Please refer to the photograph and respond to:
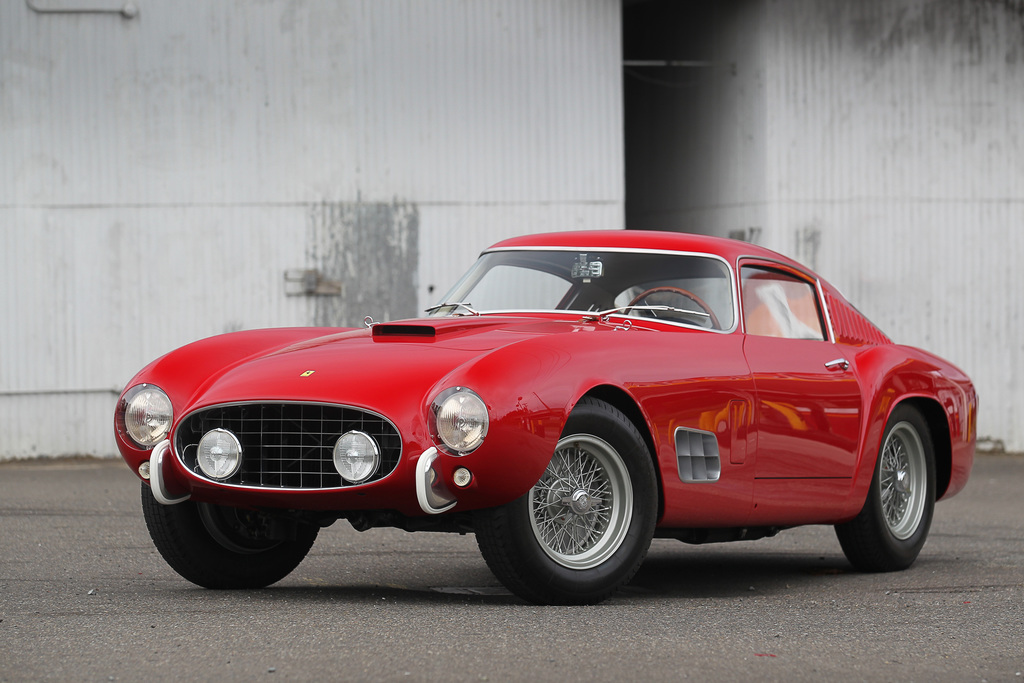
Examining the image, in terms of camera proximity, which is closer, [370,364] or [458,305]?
[370,364]

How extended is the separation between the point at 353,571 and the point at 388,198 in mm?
8112

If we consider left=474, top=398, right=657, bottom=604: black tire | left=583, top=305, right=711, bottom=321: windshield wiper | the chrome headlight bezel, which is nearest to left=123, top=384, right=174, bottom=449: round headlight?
the chrome headlight bezel

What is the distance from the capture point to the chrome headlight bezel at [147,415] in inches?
207

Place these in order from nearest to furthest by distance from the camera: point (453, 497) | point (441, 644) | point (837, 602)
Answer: point (441, 644), point (453, 497), point (837, 602)

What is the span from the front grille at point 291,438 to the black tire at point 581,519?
0.47m

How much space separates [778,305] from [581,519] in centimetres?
195

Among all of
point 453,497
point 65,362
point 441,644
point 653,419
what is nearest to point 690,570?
point 653,419

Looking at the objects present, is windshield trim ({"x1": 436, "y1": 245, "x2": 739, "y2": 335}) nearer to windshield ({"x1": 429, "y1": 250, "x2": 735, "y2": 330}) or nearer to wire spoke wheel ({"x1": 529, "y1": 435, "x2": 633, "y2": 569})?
windshield ({"x1": 429, "y1": 250, "x2": 735, "y2": 330})

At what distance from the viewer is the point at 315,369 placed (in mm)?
5004

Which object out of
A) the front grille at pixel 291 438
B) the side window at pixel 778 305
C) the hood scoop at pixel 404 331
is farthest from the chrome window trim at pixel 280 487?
the side window at pixel 778 305

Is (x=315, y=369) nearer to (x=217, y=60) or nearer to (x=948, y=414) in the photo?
(x=948, y=414)

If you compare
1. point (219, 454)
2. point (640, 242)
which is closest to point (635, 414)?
point (640, 242)

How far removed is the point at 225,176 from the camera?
45.9 ft

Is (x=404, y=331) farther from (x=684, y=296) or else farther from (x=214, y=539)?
(x=684, y=296)
